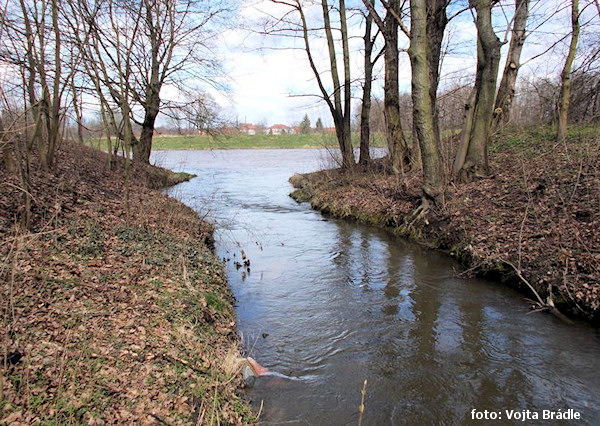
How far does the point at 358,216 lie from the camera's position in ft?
44.7

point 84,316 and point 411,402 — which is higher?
point 84,316

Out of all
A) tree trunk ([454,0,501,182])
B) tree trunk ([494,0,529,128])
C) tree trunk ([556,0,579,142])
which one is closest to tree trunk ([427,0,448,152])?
tree trunk ([454,0,501,182])

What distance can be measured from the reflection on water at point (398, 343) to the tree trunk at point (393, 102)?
569 centimetres

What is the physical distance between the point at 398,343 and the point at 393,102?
431 inches

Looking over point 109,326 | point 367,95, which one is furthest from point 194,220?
point 367,95

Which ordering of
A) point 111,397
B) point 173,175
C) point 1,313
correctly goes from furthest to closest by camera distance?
point 173,175
point 1,313
point 111,397

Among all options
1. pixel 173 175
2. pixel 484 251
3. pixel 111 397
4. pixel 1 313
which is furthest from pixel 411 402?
pixel 173 175

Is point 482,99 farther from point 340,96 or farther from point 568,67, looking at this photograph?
point 340,96

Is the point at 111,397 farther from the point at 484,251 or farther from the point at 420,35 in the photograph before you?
the point at 420,35

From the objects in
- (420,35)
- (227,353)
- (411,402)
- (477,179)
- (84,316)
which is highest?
(420,35)

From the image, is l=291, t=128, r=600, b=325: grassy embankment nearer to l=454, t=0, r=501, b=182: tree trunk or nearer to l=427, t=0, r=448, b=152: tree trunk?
l=454, t=0, r=501, b=182: tree trunk

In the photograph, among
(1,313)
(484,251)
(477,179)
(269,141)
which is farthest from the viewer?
(269,141)

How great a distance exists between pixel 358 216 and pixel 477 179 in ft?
13.1

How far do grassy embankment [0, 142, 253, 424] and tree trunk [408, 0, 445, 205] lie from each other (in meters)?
5.89
